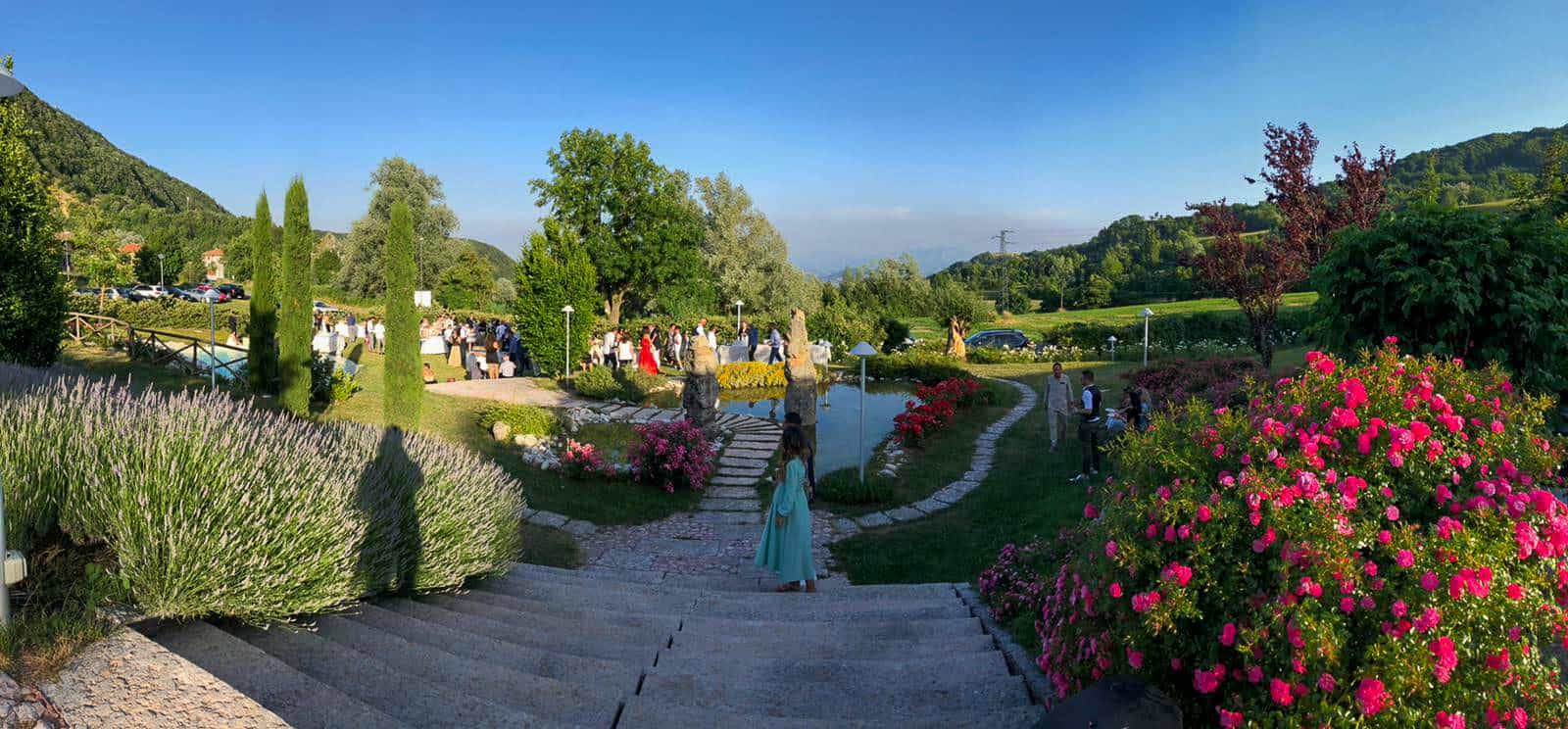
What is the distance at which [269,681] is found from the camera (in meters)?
2.68

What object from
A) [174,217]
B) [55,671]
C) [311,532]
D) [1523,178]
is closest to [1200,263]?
[1523,178]

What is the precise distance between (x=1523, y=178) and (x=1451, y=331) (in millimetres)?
10237

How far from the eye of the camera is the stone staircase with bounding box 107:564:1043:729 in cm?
271

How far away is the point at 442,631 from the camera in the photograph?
12.5 feet

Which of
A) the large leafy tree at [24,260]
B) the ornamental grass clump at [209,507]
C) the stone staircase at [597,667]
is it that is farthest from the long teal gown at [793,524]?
the large leafy tree at [24,260]

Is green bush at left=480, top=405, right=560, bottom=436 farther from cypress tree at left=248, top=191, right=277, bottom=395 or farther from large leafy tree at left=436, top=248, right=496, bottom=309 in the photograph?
large leafy tree at left=436, top=248, right=496, bottom=309

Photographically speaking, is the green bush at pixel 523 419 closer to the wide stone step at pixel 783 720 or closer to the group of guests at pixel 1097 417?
the group of guests at pixel 1097 417

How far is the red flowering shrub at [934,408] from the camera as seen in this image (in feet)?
41.2

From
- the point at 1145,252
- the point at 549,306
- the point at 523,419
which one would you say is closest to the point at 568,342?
the point at 549,306

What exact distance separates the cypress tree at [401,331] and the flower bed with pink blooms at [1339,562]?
36.0 ft

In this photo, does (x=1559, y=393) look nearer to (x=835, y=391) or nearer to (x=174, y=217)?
(x=835, y=391)

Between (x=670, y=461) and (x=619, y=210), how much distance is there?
27401mm

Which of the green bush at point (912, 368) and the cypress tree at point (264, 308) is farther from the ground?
the cypress tree at point (264, 308)

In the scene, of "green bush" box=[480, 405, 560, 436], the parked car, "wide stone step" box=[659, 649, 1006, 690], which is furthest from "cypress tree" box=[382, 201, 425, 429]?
the parked car
